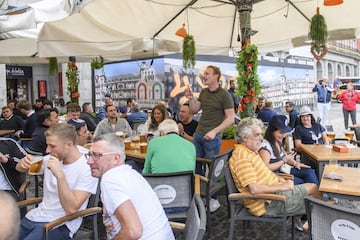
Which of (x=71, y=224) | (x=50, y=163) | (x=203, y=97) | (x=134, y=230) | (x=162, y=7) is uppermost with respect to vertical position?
(x=162, y=7)

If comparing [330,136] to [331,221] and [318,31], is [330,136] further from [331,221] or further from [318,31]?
[331,221]

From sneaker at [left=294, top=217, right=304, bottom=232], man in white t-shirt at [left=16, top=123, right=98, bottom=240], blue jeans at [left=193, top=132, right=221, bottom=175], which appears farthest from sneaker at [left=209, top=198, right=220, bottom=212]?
man in white t-shirt at [left=16, top=123, right=98, bottom=240]

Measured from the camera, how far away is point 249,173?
9.93 ft

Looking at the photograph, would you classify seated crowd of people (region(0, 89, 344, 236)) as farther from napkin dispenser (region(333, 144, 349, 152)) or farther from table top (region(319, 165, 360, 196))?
napkin dispenser (region(333, 144, 349, 152))

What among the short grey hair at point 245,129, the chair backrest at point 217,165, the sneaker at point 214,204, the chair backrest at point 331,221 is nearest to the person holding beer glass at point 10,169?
the chair backrest at point 217,165

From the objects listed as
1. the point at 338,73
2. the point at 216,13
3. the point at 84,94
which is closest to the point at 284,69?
the point at 84,94

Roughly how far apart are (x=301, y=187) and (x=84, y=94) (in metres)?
15.5

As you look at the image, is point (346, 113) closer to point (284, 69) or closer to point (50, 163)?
point (284, 69)

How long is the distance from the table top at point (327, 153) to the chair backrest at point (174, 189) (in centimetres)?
188

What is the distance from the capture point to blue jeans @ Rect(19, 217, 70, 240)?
2.45 m

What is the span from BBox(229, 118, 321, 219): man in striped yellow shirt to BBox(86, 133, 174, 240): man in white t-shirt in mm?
1217

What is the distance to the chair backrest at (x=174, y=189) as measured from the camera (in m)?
2.78

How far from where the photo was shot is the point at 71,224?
2582mm

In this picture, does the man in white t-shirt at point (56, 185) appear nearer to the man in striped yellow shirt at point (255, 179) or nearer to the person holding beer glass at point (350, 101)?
the man in striped yellow shirt at point (255, 179)
